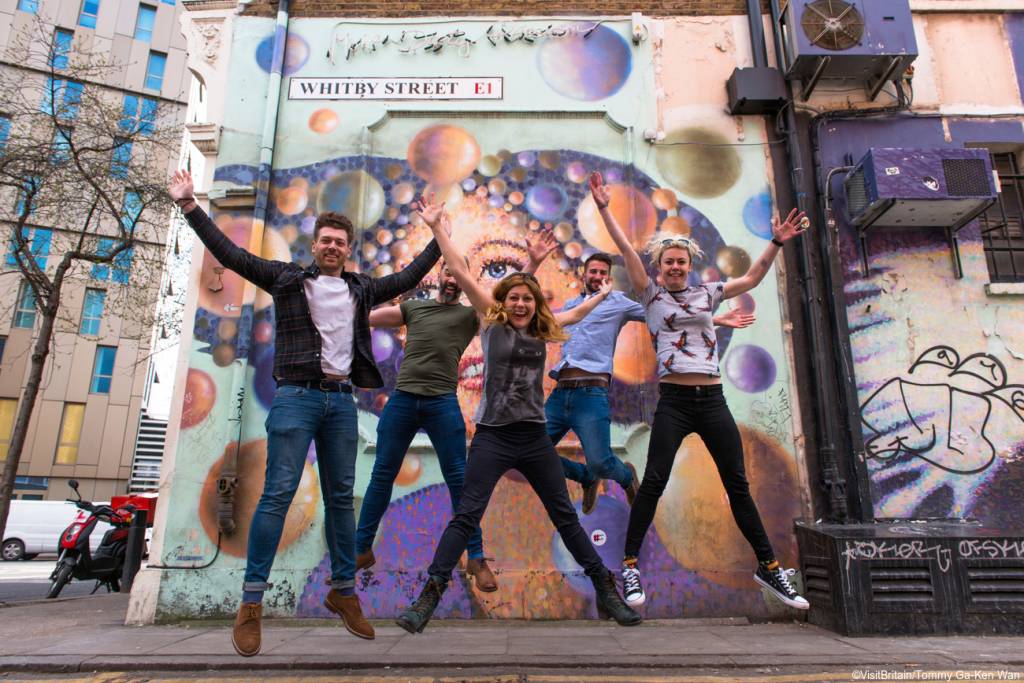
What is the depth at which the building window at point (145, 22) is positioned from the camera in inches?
1201

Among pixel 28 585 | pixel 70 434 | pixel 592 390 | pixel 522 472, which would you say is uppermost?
pixel 70 434

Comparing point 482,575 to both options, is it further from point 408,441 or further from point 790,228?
point 790,228

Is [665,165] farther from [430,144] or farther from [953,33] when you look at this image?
[953,33]

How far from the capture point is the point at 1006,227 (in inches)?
255

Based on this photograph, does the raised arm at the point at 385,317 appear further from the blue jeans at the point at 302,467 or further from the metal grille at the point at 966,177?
the metal grille at the point at 966,177

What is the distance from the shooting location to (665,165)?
6.34m

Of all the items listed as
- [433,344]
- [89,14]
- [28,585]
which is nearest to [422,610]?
[433,344]

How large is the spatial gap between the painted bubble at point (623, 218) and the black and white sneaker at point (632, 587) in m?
3.10

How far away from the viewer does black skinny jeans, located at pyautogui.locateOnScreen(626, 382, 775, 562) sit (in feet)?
13.6

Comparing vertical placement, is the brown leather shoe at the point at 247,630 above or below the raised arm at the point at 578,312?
below

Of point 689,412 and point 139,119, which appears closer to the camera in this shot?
point 689,412

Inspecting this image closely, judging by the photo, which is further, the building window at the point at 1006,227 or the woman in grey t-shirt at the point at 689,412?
the building window at the point at 1006,227

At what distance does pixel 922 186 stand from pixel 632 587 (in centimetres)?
467

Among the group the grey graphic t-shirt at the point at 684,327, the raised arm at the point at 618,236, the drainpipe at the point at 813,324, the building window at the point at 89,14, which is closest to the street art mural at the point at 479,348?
the drainpipe at the point at 813,324
